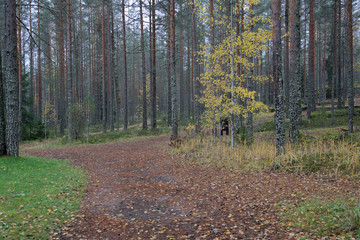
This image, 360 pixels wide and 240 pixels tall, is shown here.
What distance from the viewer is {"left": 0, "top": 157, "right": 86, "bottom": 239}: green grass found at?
356 cm

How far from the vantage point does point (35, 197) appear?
479cm

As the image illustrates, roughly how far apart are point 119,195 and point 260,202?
316cm

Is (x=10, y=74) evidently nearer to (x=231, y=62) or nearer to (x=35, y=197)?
(x=35, y=197)

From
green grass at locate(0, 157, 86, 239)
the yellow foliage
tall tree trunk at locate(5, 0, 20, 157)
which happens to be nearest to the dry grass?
the yellow foliage

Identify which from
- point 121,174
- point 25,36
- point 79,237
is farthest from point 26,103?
point 79,237

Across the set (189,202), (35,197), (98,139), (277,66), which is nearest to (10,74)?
(35,197)

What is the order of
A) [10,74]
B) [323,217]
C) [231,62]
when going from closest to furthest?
[323,217] → [10,74] → [231,62]

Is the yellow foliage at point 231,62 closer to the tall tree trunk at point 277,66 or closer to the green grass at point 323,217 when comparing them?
the tall tree trunk at point 277,66

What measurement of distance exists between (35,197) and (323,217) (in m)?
5.28

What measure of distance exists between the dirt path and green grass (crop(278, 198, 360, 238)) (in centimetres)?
21

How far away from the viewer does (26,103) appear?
19984mm

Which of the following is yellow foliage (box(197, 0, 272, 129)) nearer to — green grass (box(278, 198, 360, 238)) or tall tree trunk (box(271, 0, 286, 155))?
tall tree trunk (box(271, 0, 286, 155))

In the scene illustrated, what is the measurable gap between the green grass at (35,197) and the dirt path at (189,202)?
12.7 inches

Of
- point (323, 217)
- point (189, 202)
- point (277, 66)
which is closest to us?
point (323, 217)
